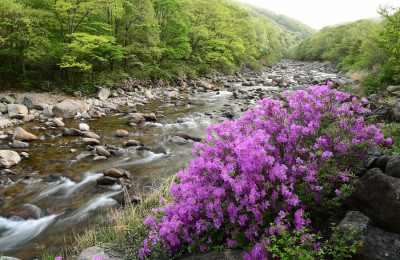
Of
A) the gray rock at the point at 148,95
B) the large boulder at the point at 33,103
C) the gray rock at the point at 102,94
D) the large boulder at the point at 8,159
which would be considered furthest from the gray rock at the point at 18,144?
the gray rock at the point at 148,95

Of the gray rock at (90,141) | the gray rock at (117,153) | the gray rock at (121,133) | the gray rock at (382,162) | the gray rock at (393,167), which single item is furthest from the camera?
the gray rock at (121,133)

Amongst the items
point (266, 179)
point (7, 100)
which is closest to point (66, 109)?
point (7, 100)

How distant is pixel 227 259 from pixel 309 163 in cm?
153

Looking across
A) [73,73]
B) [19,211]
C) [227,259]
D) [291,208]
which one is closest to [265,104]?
[291,208]

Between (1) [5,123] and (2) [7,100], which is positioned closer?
(1) [5,123]

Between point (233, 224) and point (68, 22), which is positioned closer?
point (233, 224)

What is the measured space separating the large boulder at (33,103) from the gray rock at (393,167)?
17086 mm

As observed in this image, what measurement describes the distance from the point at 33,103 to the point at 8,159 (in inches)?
324

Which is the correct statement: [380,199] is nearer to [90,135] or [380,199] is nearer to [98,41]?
[90,135]

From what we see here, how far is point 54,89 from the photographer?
59.6 feet

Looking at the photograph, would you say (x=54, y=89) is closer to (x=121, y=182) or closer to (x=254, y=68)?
(x=121, y=182)

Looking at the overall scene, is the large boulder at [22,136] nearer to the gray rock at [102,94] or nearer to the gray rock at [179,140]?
the gray rock at [179,140]

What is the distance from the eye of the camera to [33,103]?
14703mm

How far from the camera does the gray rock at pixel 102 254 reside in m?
3.38
